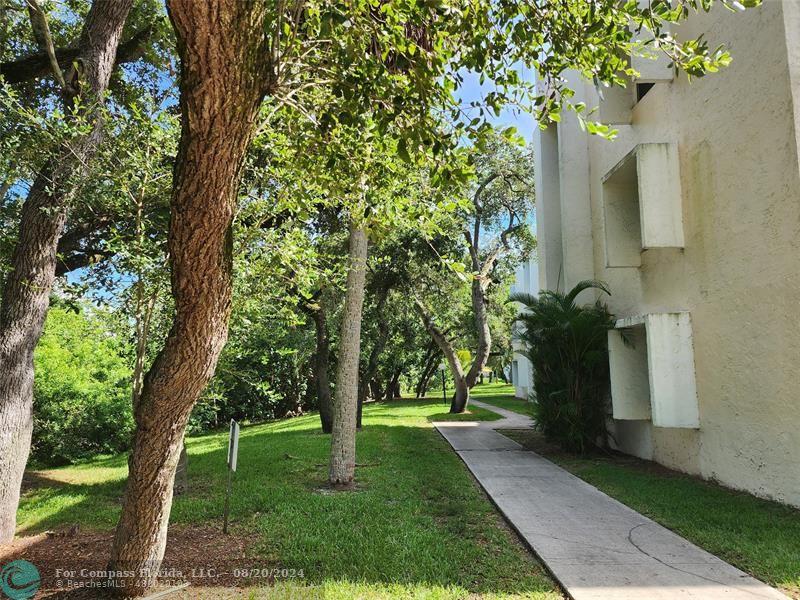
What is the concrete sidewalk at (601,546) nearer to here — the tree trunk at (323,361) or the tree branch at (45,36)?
the tree trunk at (323,361)

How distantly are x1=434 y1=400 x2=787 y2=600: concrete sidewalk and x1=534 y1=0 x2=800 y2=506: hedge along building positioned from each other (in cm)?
187

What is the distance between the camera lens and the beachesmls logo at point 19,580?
4117mm

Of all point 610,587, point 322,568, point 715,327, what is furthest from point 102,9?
point 715,327

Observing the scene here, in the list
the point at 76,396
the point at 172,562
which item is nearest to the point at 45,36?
the point at 172,562

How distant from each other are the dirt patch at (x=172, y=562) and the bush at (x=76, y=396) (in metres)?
6.97

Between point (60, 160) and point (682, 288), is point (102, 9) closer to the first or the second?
point (60, 160)

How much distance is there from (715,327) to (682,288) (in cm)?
101

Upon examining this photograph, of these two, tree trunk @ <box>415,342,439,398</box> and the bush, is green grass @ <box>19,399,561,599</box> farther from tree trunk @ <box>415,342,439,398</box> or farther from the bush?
tree trunk @ <box>415,342,439,398</box>

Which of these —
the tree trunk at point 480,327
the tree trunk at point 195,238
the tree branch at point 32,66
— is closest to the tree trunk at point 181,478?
the tree trunk at point 195,238

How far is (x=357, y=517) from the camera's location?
20.9 feet

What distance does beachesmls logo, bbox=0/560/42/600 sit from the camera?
13.5 feet

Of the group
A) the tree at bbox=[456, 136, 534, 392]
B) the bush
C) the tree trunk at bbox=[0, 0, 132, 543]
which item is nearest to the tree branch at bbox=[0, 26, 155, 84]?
the tree trunk at bbox=[0, 0, 132, 543]

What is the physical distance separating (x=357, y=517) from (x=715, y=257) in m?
5.98

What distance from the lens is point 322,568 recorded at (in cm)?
470
